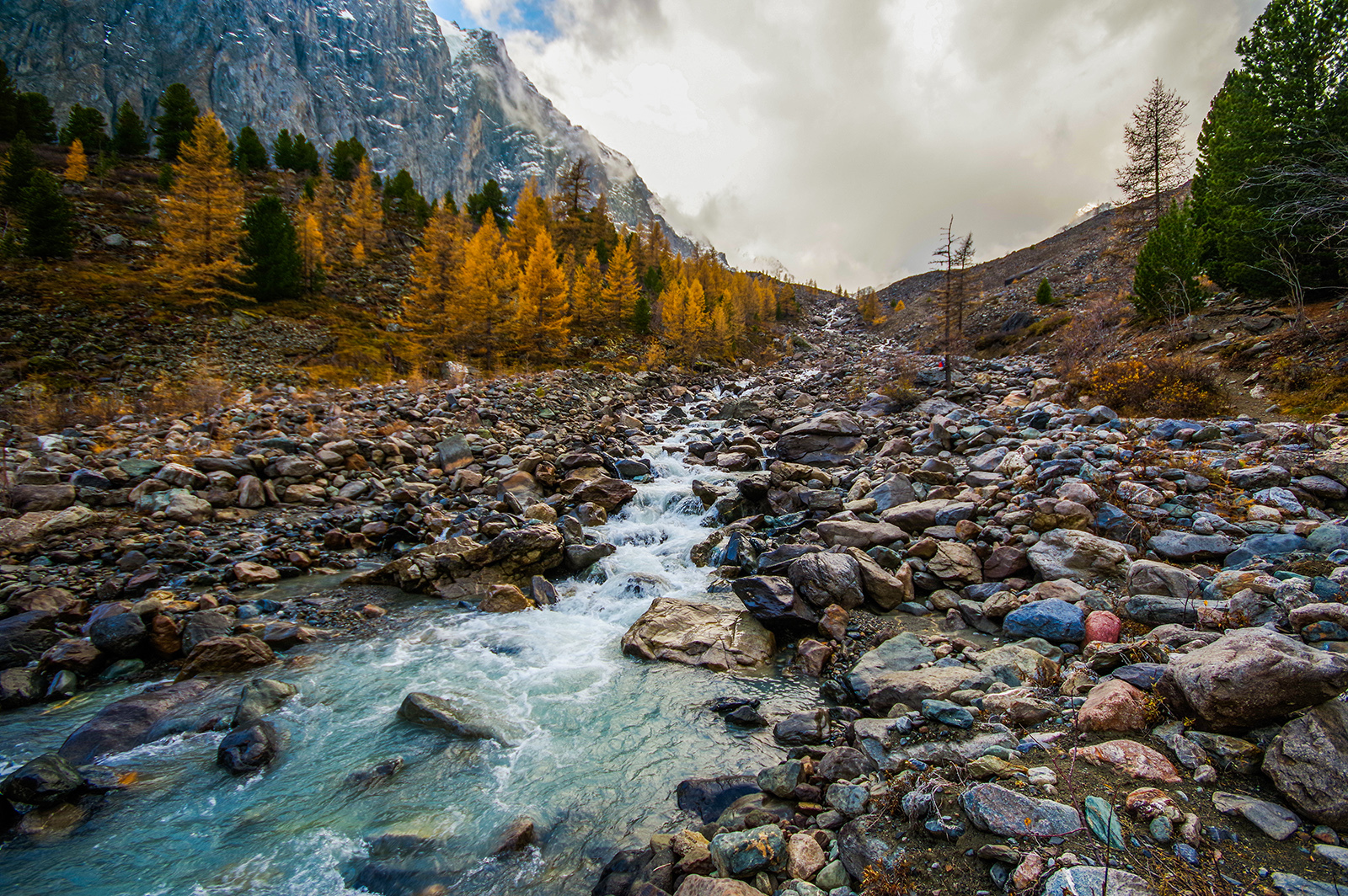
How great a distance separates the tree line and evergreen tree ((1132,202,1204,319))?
27.3 metres

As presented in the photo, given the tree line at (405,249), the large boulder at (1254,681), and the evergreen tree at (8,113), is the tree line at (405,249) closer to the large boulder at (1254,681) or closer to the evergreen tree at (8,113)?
the evergreen tree at (8,113)

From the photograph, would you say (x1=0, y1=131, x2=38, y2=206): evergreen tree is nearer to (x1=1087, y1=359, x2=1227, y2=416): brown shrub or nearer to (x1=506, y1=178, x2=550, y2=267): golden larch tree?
(x1=506, y1=178, x2=550, y2=267): golden larch tree

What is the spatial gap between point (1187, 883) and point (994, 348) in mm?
35884

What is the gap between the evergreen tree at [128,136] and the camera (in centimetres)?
5047

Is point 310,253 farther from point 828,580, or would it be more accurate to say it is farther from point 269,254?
point 828,580

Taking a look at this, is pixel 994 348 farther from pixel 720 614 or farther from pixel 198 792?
pixel 198 792

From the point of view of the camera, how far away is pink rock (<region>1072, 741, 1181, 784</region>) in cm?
313

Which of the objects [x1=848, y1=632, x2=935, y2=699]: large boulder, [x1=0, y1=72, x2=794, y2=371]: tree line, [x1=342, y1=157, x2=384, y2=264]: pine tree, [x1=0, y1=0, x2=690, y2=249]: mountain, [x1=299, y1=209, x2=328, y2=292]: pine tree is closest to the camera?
[x1=848, y1=632, x2=935, y2=699]: large boulder

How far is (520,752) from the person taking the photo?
573 cm

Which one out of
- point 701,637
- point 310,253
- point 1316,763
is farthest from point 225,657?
point 310,253

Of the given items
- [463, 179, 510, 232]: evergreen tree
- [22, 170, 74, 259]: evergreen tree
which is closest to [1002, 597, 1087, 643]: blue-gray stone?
[22, 170, 74, 259]: evergreen tree

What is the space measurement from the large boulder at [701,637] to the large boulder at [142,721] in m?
5.25

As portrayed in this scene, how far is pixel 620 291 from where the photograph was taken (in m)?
43.6

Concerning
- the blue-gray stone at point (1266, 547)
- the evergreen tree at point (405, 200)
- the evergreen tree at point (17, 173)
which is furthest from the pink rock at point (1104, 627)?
the evergreen tree at point (405, 200)
